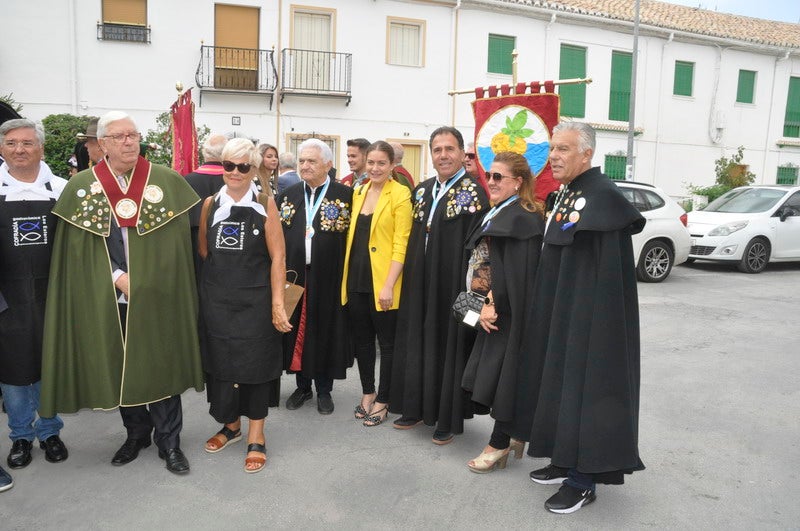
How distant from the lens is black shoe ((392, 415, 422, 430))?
181 inches

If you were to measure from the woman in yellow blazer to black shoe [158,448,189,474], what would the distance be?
4.23ft

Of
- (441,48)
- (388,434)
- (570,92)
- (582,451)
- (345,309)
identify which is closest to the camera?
(582,451)

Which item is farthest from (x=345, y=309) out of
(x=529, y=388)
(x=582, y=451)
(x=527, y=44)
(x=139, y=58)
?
(x=527, y=44)

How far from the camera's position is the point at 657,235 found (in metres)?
11.0

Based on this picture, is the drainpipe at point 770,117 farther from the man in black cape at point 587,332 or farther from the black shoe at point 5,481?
the black shoe at point 5,481

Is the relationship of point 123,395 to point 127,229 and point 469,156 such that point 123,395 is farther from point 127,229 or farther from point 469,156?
point 469,156

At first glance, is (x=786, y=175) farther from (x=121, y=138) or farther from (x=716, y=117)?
(x=121, y=138)

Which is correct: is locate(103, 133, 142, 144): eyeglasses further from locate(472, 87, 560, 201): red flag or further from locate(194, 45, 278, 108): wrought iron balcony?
locate(194, 45, 278, 108): wrought iron balcony

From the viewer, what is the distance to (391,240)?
15.2ft

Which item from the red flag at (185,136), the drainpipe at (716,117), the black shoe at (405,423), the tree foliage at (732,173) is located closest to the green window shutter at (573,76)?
the tree foliage at (732,173)

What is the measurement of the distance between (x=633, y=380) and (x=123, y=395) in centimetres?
275

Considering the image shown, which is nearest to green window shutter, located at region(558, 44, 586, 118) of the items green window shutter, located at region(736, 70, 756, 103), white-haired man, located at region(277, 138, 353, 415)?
green window shutter, located at region(736, 70, 756, 103)

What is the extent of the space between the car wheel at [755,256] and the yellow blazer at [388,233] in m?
9.98

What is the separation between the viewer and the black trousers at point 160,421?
158 inches
